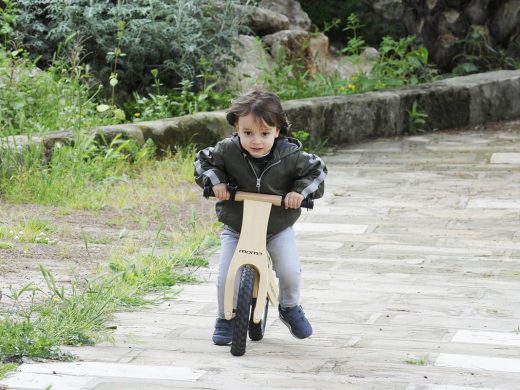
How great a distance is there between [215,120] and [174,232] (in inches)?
98.2

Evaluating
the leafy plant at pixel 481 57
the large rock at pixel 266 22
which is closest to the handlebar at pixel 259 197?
the large rock at pixel 266 22

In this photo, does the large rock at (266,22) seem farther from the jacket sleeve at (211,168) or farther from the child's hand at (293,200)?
the child's hand at (293,200)

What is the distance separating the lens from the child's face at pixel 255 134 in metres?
4.41

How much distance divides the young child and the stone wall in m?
3.95

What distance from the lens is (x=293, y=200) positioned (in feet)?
14.5

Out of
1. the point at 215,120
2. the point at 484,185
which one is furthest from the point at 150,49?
the point at 484,185

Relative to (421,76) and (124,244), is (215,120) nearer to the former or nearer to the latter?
(124,244)

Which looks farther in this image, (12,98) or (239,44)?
(239,44)

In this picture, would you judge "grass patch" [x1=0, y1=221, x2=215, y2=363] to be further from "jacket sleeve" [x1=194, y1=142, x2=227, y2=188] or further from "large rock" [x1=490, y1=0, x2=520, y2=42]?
"large rock" [x1=490, y1=0, x2=520, y2=42]

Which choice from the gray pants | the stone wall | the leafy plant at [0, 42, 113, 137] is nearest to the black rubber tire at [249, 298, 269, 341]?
the gray pants

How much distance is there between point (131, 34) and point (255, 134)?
17.5 feet

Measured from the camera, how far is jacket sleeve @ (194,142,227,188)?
450 cm

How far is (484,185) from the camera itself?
8406mm

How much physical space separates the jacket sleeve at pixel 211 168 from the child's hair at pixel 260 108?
0.17 meters
